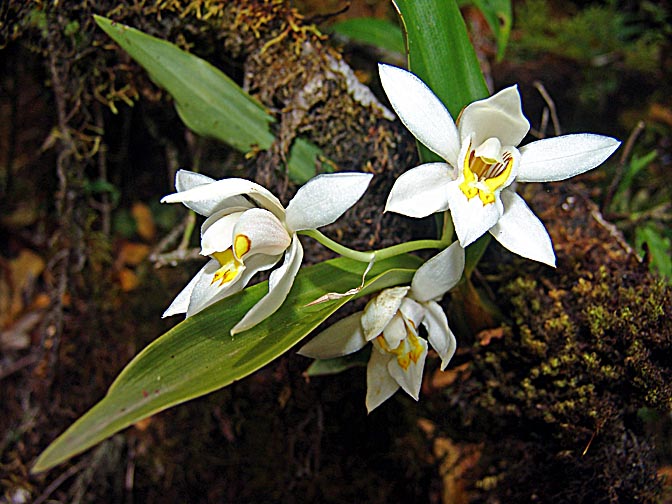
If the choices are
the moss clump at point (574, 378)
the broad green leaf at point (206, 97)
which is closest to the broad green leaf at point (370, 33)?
the broad green leaf at point (206, 97)

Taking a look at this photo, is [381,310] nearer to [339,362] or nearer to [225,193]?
[339,362]

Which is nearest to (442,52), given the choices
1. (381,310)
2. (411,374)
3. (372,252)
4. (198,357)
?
(372,252)

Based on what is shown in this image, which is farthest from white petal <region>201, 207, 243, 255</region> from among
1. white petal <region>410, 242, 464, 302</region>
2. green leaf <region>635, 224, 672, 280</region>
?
green leaf <region>635, 224, 672, 280</region>

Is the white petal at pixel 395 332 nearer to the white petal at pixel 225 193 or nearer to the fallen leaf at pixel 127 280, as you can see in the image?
the white petal at pixel 225 193

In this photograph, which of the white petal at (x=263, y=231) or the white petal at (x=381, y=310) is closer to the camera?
the white petal at (x=263, y=231)

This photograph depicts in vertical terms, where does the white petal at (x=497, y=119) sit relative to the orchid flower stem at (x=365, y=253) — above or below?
above

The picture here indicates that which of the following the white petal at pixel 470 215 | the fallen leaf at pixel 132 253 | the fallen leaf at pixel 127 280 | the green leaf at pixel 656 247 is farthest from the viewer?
the fallen leaf at pixel 132 253

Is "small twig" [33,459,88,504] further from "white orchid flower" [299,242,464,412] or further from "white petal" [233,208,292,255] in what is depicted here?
"white petal" [233,208,292,255]

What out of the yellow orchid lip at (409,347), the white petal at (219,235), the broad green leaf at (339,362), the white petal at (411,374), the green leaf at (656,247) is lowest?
the green leaf at (656,247)
